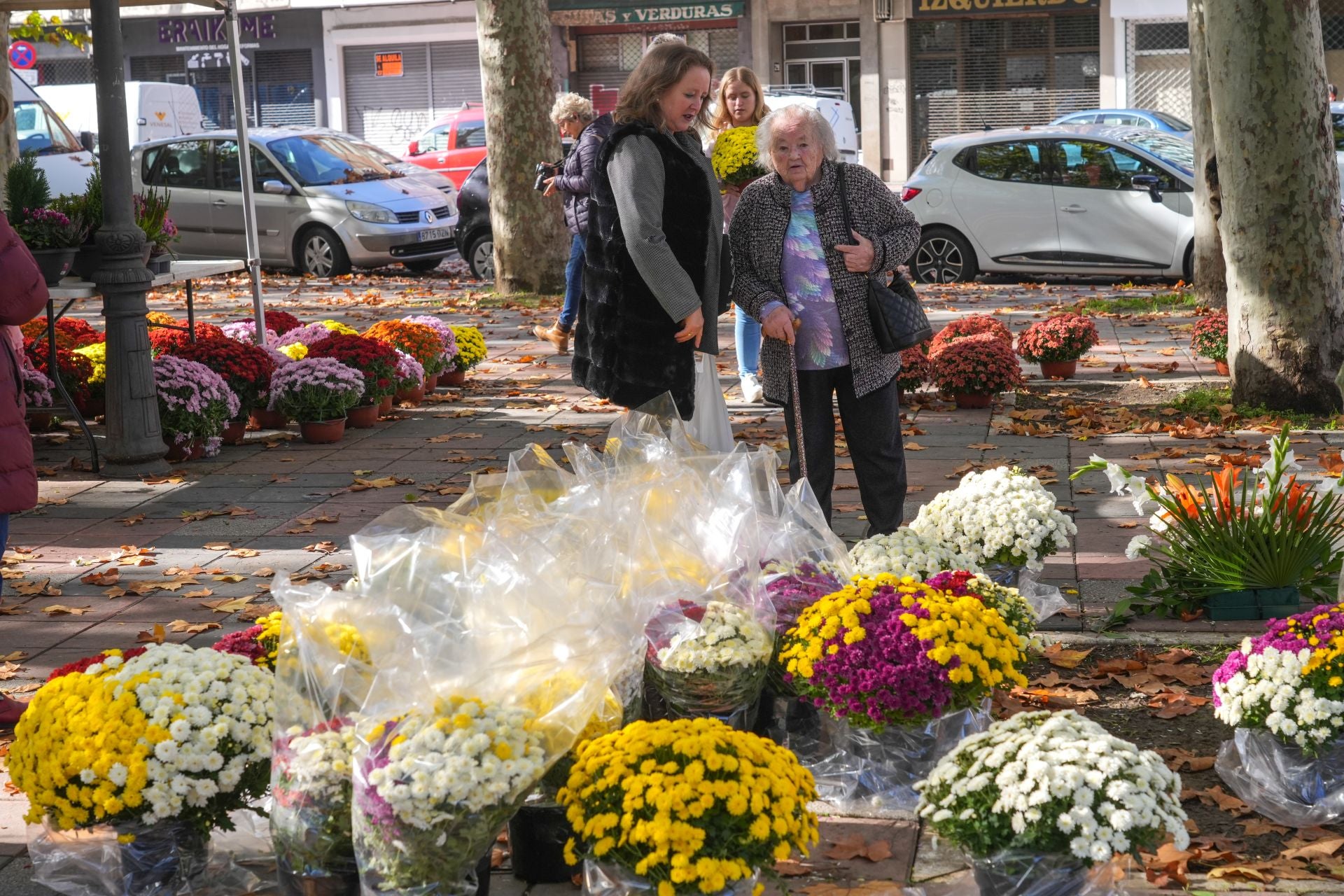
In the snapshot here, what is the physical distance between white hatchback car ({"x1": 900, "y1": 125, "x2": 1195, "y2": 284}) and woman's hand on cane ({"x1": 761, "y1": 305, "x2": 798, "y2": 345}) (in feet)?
34.3

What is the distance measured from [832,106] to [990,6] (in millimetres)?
9116

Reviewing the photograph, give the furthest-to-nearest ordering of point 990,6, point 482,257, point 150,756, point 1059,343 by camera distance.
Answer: point 990,6 < point 482,257 < point 1059,343 < point 150,756

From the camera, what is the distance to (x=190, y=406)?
27.3 feet

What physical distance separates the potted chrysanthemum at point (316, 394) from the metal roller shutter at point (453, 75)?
28829mm

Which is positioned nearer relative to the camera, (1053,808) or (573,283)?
(1053,808)

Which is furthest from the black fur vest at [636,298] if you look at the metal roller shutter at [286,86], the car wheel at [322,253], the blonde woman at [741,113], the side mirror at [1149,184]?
the metal roller shutter at [286,86]

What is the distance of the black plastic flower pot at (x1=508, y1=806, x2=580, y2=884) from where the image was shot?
3455mm

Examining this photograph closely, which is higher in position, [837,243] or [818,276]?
[837,243]

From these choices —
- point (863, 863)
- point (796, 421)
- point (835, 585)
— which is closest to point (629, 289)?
point (796, 421)

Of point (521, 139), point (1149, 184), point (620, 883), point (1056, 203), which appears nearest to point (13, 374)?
point (620, 883)

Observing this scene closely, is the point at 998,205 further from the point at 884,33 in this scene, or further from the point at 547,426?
the point at 884,33

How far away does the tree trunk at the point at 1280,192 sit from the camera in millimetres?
8516

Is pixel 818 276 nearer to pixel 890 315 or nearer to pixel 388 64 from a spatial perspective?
pixel 890 315

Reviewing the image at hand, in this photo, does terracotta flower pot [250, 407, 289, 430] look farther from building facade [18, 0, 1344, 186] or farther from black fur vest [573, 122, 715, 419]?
building facade [18, 0, 1344, 186]
